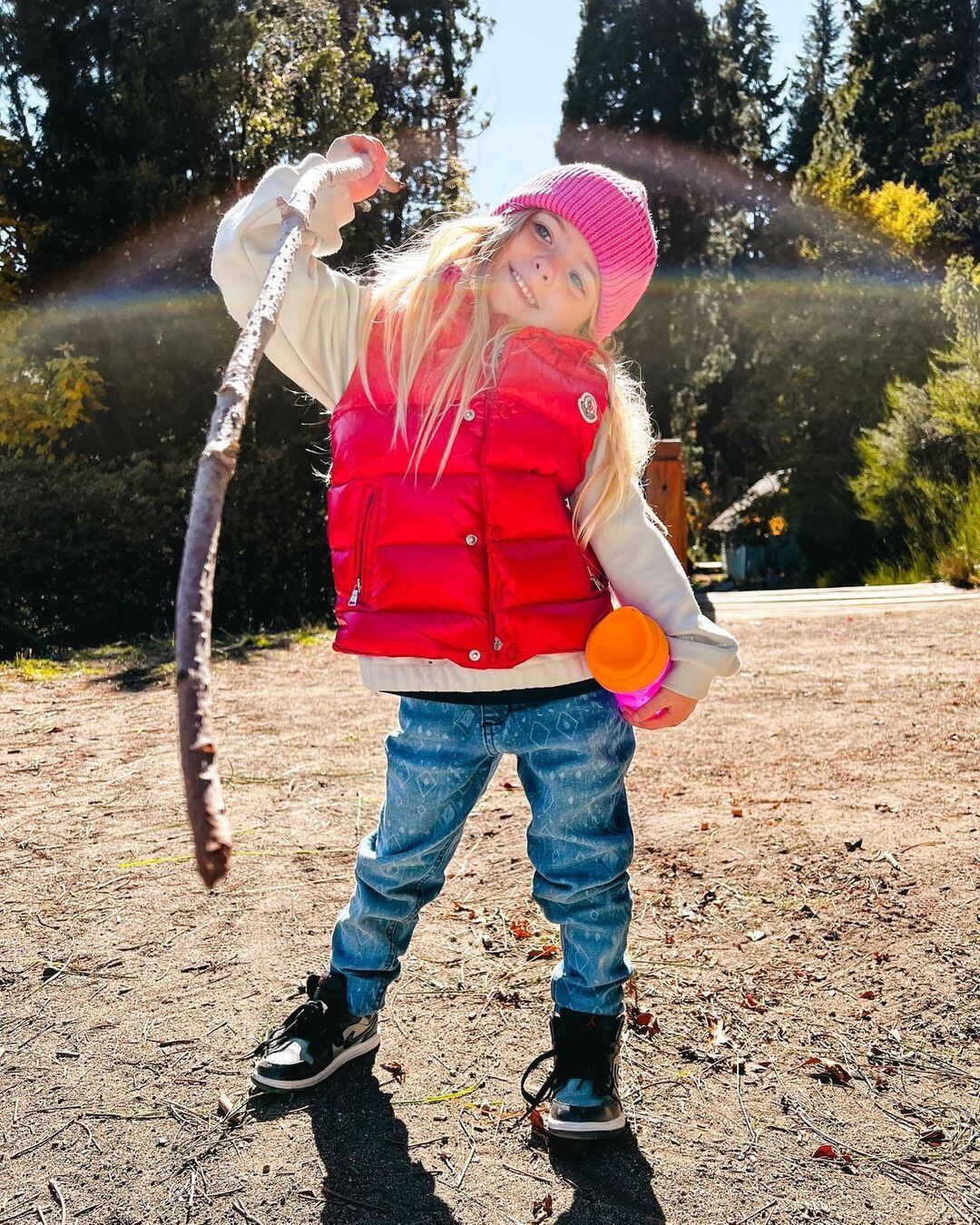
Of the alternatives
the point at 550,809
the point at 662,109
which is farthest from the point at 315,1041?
the point at 662,109

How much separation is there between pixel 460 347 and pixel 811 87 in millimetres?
40485

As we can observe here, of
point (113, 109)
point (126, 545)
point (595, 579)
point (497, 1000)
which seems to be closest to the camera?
point (595, 579)

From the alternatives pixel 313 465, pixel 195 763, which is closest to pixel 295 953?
pixel 195 763

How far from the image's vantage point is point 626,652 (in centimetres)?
193

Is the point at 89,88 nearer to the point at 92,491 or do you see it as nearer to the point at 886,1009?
the point at 92,491

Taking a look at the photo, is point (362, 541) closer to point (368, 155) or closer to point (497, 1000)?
point (368, 155)

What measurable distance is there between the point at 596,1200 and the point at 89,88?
373 inches

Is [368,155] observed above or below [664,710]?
above

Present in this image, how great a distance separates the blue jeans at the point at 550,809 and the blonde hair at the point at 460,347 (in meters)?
0.34

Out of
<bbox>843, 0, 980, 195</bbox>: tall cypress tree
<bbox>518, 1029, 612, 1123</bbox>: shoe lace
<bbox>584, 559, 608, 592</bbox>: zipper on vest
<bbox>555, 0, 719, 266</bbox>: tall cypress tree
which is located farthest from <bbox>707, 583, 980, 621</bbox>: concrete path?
<bbox>843, 0, 980, 195</bbox>: tall cypress tree

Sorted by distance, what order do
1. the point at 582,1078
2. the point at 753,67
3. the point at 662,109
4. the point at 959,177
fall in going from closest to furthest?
the point at 582,1078, the point at 959,177, the point at 662,109, the point at 753,67

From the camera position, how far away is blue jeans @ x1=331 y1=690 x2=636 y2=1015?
6.63 feet

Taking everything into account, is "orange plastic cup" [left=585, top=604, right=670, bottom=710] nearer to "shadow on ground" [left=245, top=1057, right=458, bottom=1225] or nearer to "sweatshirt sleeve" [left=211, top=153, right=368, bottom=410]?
"sweatshirt sleeve" [left=211, top=153, right=368, bottom=410]

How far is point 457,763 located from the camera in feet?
6.71
